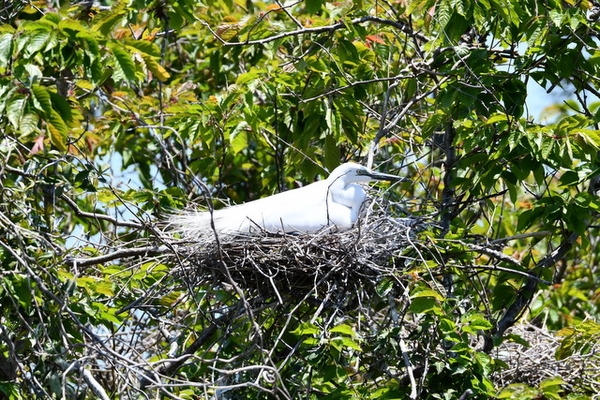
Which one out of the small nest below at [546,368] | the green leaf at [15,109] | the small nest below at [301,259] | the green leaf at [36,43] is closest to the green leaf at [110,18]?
the green leaf at [36,43]

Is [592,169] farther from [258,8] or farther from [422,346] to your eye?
[258,8]

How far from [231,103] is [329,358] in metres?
1.80

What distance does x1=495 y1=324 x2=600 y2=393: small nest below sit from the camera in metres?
6.11

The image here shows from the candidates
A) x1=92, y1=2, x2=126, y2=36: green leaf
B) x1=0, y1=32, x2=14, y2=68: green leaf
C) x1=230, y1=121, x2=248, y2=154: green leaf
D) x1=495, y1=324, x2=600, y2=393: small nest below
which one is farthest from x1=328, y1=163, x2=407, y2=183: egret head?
x1=0, y1=32, x2=14, y2=68: green leaf

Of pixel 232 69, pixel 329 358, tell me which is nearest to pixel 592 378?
pixel 329 358

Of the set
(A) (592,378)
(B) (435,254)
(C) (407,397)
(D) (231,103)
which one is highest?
(D) (231,103)

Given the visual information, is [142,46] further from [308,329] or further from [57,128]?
[308,329]

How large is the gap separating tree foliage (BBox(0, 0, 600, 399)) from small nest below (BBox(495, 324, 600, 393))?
90 mm

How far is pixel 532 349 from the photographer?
21.2ft

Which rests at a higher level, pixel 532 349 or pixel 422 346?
pixel 422 346

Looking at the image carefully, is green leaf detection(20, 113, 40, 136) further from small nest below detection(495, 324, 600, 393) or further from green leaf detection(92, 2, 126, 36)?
small nest below detection(495, 324, 600, 393)

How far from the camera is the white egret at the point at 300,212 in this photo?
18.0ft

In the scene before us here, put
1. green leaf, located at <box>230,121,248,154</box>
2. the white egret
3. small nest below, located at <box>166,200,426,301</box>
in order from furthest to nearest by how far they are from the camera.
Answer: green leaf, located at <box>230,121,248,154</box>
the white egret
small nest below, located at <box>166,200,426,301</box>

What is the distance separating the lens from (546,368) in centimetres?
618
